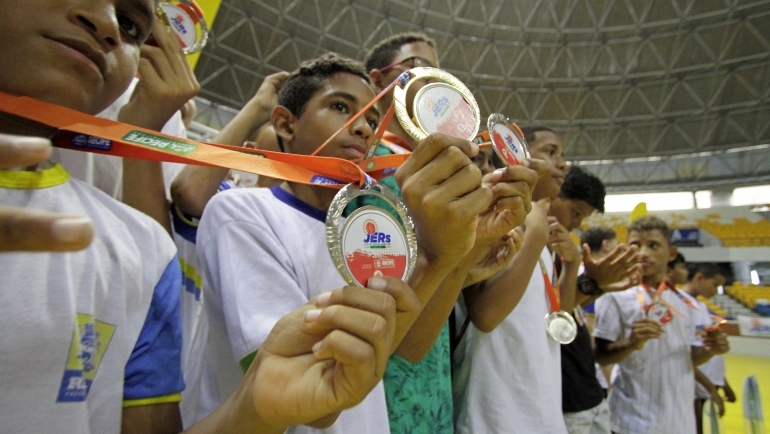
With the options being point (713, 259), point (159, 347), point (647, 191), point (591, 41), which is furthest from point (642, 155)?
point (159, 347)

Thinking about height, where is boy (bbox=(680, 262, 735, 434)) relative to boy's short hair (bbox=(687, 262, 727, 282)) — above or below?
below

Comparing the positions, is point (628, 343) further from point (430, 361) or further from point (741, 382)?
point (741, 382)

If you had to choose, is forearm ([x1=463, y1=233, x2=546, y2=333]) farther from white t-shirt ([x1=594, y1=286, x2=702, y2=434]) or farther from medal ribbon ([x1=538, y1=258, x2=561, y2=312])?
white t-shirt ([x1=594, y1=286, x2=702, y2=434])

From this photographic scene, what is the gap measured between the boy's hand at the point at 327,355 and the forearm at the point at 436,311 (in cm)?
47

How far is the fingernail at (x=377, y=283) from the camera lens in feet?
2.39

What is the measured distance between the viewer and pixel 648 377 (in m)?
3.11

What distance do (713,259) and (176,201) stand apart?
1850 centimetres

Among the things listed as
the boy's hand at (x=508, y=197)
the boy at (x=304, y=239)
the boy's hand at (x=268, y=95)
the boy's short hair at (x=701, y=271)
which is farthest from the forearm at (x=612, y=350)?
the boy's short hair at (x=701, y=271)

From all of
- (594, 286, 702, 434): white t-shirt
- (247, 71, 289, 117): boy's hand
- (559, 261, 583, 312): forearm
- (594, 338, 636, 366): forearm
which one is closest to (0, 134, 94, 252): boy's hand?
(247, 71, 289, 117): boy's hand

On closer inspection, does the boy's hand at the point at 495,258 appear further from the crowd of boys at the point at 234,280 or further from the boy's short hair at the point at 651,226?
the boy's short hair at the point at 651,226

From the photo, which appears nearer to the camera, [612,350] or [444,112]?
[444,112]

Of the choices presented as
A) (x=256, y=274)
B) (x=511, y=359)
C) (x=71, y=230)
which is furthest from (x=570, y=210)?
(x=71, y=230)

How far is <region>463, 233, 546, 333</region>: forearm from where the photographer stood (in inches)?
60.5

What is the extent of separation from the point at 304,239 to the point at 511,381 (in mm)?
940
